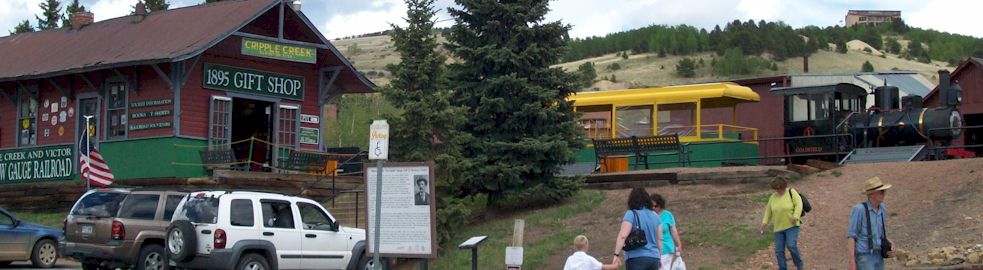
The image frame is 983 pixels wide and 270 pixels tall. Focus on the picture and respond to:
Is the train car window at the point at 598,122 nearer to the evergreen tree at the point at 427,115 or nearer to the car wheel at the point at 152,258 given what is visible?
the evergreen tree at the point at 427,115

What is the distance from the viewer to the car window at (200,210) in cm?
1777

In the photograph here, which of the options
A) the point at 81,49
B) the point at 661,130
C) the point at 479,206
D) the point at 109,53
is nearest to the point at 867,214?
the point at 479,206

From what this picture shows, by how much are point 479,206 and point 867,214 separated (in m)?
13.1

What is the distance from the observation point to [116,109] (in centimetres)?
2969

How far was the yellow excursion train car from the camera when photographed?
29797mm

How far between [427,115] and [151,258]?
20.2 feet

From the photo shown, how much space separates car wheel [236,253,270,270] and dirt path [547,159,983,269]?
485cm

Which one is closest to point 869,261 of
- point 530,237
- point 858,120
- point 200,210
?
point 200,210

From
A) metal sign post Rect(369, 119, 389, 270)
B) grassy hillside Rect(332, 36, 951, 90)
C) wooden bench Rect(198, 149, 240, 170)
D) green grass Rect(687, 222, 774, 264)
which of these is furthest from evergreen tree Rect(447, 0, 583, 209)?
grassy hillside Rect(332, 36, 951, 90)

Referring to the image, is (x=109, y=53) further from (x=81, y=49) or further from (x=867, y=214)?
(x=867, y=214)

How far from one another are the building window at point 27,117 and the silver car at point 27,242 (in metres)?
10.3

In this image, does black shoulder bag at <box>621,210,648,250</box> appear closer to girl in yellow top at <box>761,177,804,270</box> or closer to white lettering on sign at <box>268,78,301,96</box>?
girl in yellow top at <box>761,177,804,270</box>

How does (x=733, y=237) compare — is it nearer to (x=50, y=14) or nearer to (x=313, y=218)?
(x=313, y=218)

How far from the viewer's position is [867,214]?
12.1 meters
